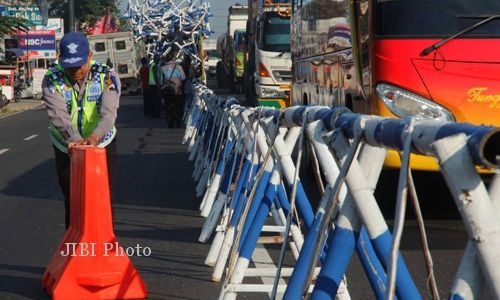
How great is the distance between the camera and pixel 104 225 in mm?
7277

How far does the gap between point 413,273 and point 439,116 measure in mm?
2653

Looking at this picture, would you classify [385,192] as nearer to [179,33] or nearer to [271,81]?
[271,81]

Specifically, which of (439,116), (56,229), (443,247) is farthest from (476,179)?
(56,229)

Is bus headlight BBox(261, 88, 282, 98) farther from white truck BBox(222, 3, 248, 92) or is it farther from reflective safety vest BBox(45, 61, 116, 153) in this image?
reflective safety vest BBox(45, 61, 116, 153)

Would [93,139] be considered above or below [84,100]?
below

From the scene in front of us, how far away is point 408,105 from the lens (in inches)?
418

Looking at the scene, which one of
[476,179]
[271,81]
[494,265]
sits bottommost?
[271,81]

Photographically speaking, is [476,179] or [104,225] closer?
[476,179]

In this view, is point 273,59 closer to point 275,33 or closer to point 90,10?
point 275,33

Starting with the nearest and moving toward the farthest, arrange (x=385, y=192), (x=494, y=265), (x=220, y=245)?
(x=494, y=265)
(x=220, y=245)
(x=385, y=192)

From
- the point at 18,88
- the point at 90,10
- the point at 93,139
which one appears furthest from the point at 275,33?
the point at 90,10

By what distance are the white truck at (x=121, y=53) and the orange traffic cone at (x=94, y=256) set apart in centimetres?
5132

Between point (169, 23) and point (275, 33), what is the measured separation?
19.4 meters

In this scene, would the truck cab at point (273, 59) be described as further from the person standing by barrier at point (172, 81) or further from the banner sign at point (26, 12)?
the banner sign at point (26, 12)
